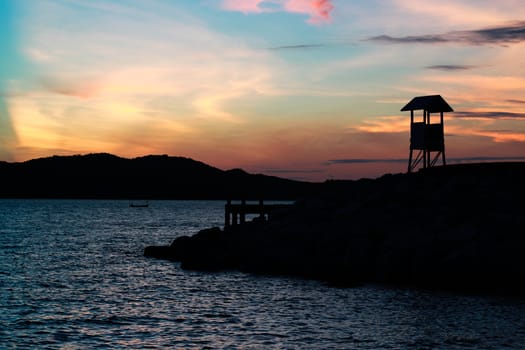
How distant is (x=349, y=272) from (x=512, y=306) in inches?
287

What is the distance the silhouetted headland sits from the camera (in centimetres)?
2333

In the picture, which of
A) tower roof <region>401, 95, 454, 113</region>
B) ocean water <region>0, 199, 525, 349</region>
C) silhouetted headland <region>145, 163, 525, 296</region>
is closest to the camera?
ocean water <region>0, 199, 525, 349</region>

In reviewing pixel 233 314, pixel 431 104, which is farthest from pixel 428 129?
pixel 233 314

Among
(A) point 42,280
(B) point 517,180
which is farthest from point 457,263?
(A) point 42,280

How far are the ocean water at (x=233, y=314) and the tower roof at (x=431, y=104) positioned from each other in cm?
1273

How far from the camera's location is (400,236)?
25859 millimetres

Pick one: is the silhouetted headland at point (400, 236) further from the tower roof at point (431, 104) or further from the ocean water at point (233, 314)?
the tower roof at point (431, 104)

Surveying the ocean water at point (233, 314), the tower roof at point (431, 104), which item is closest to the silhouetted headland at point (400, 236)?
the ocean water at point (233, 314)

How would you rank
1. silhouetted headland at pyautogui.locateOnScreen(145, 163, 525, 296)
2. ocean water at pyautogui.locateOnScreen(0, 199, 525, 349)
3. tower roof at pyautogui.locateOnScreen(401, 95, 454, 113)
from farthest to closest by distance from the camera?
tower roof at pyautogui.locateOnScreen(401, 95, 454, 113)
silhouetted headland at pyautogui.locateOnScreen(145, 163, 525, 296)
ocean water at pyautogui.locateOnScreen(0, 199, 525, 349)

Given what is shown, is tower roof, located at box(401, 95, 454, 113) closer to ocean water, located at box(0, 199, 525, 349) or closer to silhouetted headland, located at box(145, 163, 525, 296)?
silhouetted headland, located at box(145, 163, 525, 296)

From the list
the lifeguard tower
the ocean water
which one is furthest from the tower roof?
the ocean water

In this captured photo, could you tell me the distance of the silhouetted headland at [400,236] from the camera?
23.3m

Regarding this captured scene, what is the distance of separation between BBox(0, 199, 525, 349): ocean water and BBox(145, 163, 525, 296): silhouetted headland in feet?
4.14

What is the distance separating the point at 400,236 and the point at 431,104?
407 inches
